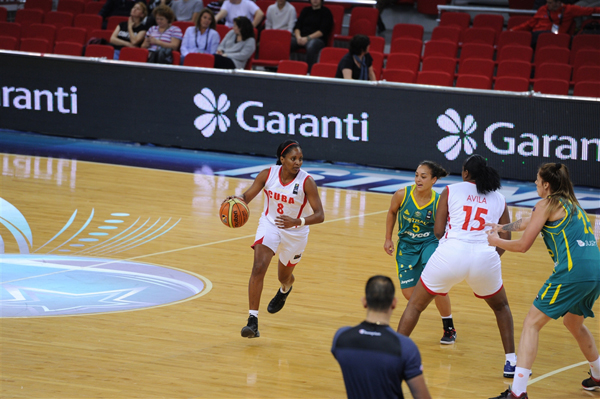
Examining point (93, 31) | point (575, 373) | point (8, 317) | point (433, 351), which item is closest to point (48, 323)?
point (8, 317)

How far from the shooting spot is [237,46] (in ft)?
54.4

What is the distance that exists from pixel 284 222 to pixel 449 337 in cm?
169

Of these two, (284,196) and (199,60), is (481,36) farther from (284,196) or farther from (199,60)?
(284,196)

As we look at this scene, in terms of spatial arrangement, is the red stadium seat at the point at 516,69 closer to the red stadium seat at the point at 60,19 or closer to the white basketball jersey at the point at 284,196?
the white basketball jersey at the point at 284,196

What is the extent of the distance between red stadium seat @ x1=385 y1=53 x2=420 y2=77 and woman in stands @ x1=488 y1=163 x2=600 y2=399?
10.9m

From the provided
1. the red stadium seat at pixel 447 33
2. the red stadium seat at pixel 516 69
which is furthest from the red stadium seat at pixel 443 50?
the red stadium seat at pixel 516 69

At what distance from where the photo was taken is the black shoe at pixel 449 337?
23.1 feet

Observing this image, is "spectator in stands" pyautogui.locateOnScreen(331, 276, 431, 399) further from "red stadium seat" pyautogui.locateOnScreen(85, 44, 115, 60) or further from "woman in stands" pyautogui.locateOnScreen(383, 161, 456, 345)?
"red stadium seat" pyautogui.locateOnScreen(85, 44, 115, 60)

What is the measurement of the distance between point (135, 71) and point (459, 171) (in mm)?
6478

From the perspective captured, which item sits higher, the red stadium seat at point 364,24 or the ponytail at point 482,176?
the red stadium seat at point 364,24

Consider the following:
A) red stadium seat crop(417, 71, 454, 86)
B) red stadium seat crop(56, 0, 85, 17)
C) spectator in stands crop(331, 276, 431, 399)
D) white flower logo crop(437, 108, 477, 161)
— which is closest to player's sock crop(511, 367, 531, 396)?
spectator in stands crop(331, 276, 431, 399)

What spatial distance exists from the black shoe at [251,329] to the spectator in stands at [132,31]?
12.0m

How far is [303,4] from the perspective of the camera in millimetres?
18703

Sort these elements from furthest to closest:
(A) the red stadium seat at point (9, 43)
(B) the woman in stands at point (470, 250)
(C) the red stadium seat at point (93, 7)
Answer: (C) the red stadium seat at point (93, 7) → (A) the red stadium seat at point (9, 43) → (B) the woman in stands at point (470, 250)
